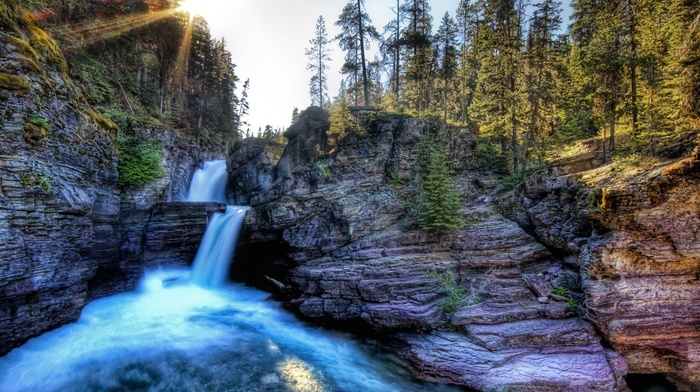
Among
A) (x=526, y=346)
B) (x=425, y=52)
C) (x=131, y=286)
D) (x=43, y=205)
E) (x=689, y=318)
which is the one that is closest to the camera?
(x=689, y=318)

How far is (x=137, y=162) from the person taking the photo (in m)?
15.0

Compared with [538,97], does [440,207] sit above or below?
below

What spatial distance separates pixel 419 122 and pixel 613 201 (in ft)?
36.0

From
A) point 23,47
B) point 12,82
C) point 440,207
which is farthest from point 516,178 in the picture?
point 23,47

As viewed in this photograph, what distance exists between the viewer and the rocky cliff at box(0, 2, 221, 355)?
862 centimetres

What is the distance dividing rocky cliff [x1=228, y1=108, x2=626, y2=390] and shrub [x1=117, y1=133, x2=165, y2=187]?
18.0ft

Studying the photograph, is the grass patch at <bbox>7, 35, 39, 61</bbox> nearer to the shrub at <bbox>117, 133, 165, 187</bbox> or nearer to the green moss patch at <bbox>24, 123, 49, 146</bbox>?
the green moss patch at <bbox>24, 123, 49, 146</bbox>

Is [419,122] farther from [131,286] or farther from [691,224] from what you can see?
[131,286]

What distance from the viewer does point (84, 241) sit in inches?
431

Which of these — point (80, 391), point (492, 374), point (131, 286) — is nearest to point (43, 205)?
point (80, 391)

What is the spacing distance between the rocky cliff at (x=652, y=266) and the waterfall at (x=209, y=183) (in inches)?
902

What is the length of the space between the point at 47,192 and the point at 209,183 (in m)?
14.4

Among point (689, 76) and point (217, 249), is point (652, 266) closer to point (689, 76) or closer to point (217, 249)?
point (689, 76)

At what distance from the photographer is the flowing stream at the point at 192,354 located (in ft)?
27.0
